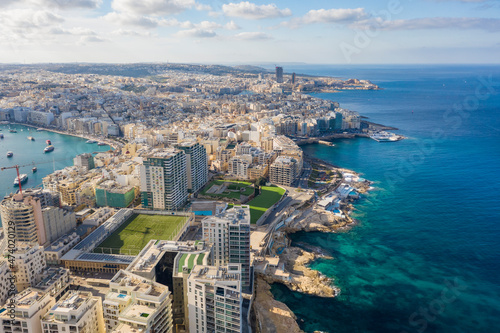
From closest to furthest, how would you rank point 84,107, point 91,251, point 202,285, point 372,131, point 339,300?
1. point 202,285
2. point 339,300
3. point 91,251
4. point 372,131
5. point 84,107

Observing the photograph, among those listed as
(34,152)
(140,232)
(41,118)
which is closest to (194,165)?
(140,232)

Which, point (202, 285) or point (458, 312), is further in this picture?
point (458, 312)

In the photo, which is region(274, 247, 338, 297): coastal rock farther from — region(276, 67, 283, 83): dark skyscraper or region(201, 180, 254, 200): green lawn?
region(276, 67, 283, 83): dark skyscraper

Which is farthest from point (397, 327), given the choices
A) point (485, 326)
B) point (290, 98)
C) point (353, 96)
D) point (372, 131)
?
point (353, 96)

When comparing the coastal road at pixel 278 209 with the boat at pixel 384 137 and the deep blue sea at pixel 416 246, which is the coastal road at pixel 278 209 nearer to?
the deep blue sea at pixel 416 246

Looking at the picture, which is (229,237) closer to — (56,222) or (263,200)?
(56,222)

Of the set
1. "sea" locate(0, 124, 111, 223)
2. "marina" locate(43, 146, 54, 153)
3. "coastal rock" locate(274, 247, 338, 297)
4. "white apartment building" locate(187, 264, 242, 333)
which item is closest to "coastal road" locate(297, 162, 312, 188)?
"coastal rock" locate(274, 247, 338, 297)

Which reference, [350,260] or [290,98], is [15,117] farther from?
[350,260]

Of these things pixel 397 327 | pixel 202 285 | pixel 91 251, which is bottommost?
pixel 397 327
